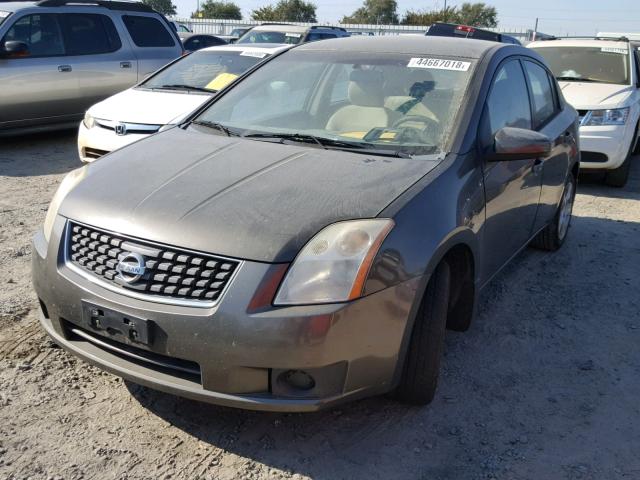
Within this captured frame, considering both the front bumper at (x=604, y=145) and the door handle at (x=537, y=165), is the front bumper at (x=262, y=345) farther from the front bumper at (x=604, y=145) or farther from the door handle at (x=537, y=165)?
the front bumper at (x=604, y=145)

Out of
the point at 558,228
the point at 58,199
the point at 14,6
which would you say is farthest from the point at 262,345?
the point at 14,6

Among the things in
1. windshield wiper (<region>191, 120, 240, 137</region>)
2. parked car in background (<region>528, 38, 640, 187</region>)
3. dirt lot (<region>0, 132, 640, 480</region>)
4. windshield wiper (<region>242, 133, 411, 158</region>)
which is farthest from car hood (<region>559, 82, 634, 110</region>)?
windshield wiper (<region>191, 120, 240, 137</region>)

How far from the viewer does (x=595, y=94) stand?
7.71 m

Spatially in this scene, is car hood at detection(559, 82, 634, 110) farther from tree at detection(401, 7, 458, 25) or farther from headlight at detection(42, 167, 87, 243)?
tree at detection(401, 7, 458, 25)

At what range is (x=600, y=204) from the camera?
7.01 meters

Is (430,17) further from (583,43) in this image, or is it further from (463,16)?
(583,43)

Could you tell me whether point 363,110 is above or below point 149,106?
above

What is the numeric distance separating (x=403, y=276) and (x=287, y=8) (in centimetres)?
5890

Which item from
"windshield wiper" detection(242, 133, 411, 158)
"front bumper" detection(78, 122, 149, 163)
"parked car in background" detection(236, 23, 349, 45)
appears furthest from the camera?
"parked car in background" detection(236, 23, 349, 45)

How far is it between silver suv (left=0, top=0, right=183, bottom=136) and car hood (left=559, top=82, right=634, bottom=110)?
5695 mm

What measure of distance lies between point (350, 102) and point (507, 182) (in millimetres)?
999

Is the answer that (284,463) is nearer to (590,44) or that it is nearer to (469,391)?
(469,391)

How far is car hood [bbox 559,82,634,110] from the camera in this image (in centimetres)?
747

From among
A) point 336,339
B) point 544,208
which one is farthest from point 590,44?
point 336,339
